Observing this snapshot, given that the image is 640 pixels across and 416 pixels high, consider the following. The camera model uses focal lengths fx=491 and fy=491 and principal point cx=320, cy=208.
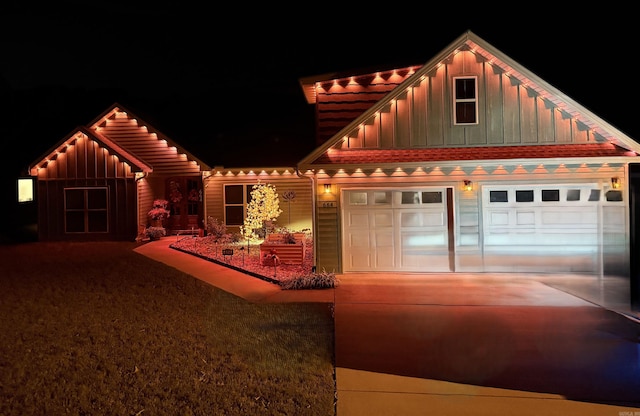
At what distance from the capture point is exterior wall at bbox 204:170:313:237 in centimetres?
1995

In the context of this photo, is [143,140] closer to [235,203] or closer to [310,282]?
[235,203]

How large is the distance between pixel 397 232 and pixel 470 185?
2206 mm

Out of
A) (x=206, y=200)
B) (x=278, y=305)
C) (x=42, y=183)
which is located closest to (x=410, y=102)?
(x=278, y=305)

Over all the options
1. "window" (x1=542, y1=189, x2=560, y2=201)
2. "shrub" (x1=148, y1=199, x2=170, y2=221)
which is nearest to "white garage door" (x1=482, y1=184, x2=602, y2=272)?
"window" (x1=542, y1=189, x2=560, y2=201)

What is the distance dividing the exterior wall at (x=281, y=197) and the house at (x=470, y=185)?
731cm

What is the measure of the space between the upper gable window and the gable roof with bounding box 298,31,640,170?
653 millimetres

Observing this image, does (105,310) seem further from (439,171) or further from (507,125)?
(507,125)

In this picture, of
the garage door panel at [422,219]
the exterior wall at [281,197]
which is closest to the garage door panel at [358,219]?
the garage door panel at [422,219]

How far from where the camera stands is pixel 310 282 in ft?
36.6

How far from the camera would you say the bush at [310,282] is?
11033 mm

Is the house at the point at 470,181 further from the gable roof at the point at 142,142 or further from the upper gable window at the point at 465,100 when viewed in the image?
the gable roof at the point at 142,142

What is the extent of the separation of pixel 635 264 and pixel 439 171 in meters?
5.14

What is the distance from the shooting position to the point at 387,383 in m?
5.89

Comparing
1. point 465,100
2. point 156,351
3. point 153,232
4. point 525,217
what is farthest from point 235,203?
point 156,351
